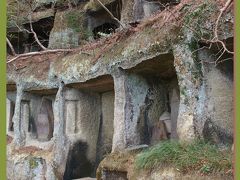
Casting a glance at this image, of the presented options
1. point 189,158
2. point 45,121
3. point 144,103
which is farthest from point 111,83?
point 189,158

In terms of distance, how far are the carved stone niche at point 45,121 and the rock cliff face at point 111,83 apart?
3cm

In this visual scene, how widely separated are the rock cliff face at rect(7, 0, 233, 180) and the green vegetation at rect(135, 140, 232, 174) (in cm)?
28

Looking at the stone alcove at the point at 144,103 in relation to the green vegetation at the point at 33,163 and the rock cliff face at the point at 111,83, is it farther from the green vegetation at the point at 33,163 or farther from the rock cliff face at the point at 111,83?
the green vegetation at the point at 33,163

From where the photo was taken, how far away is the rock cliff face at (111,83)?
587 cm

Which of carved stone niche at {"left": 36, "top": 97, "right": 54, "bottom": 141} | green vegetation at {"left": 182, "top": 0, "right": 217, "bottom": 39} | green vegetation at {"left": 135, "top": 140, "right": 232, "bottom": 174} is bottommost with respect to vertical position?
green vegetation at {"left": 135, "top": 140, "right": 232, "bottom": 174}

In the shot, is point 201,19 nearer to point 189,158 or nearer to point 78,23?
point 189,158

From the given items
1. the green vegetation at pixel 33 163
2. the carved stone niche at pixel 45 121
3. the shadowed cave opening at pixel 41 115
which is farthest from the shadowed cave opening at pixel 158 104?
the carved stone niche at pixel 45 121

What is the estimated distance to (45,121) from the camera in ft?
35.1

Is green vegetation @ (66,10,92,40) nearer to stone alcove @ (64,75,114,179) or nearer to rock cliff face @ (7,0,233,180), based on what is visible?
rock cliff face @ (7,0,233,180)

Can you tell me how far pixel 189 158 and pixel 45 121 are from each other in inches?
247

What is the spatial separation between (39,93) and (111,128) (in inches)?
101

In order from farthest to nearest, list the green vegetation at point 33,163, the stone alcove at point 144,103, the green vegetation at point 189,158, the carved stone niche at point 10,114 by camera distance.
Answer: the carved stone niche at point 10,114 < the green vegetation at point 33,163 < the stone alcove at point 144,103 < the green vegetation at point 189,158

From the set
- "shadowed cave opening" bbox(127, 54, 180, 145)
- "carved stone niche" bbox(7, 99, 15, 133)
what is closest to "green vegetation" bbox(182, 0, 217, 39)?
"shadowed cave opening" bbox(127, 54, 180, 145)

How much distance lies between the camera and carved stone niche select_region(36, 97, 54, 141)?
10570 millimetres
